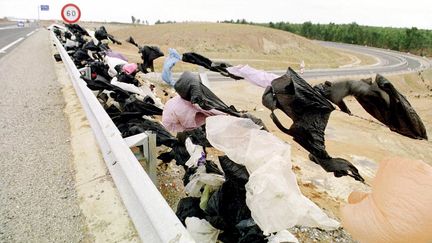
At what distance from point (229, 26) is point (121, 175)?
5112 cm

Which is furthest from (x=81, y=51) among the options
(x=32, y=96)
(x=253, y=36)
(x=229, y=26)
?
(x=229, y=26)

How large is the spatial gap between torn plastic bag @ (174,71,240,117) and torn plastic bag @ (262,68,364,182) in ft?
1.31

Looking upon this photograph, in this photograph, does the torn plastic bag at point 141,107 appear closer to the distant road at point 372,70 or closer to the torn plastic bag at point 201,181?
the torn plastic bag at point 201,181

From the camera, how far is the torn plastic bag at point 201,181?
2.27 metres

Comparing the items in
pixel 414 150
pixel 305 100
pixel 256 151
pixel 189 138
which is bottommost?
pixel 414 150

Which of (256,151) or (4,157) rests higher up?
(256,151)

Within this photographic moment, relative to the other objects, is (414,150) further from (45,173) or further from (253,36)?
(253,36)

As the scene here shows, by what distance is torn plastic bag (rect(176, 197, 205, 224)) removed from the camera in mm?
2363

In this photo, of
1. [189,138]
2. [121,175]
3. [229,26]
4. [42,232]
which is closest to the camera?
[42,232]

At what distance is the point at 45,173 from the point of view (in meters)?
2.89

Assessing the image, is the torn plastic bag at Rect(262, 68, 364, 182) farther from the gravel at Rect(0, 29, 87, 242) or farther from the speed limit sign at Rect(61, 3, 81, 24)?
the speed limit sign at Rect(61, 3, 81, 24)

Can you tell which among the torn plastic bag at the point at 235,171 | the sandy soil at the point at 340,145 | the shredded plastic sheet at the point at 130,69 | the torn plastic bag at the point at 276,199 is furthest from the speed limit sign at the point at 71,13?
the torn plastic bag at the point at 276,199

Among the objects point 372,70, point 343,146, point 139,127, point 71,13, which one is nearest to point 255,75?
point 139,127

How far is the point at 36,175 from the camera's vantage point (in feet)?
9.37
